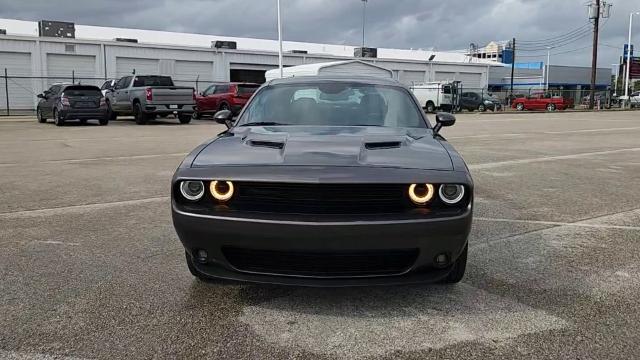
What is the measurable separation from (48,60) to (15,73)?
2.01m

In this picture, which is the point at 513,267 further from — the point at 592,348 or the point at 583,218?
Answer: the point at 583,218

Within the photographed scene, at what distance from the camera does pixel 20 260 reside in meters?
4.43

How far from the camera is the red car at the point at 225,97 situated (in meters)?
24.2

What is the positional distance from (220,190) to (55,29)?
36553 millimetres

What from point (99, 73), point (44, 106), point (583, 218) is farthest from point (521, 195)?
point (99, 73)

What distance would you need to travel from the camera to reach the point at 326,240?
3.03m

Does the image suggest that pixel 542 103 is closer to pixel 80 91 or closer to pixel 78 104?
pixel 80 91

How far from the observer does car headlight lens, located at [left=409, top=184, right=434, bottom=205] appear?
319 cm

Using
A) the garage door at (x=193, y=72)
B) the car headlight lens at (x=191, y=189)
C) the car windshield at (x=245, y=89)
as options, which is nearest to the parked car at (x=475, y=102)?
the garage door at (x=193, y=72)

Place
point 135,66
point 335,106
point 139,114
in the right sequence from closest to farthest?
1. point 335,106
2. point 139,114
3. point 135,66

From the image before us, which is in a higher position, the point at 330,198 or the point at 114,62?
the point at 114,62

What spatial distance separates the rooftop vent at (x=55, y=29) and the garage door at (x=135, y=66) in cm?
327

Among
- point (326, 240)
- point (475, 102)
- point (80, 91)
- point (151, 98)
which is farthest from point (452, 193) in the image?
point (475, 102)

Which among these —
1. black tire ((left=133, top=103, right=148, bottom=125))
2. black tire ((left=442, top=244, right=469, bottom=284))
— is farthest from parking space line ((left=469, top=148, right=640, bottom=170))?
black tire ((left=133, top=103, right=148, bottom=125))
